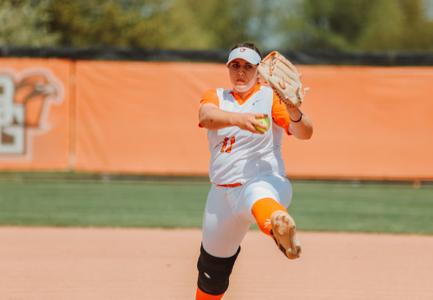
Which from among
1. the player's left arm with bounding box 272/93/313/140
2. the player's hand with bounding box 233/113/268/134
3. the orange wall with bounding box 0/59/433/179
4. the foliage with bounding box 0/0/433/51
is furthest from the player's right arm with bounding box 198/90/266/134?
the foliage with bounding box 0/0/433/51

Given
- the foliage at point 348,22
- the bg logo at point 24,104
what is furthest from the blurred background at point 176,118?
the foliage at point 348,22

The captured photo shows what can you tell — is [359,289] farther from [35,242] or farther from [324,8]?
[324,8]

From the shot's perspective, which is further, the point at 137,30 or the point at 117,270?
the point at 137,30

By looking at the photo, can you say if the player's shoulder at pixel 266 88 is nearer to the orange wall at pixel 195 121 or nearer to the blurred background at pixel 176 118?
the blurred background at pixel 176 118

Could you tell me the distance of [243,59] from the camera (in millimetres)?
5352

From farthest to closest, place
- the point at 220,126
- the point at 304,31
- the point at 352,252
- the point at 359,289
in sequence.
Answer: the point at 304,31 < the point at 352,252 < the point at 359,289 < the point at 220,126

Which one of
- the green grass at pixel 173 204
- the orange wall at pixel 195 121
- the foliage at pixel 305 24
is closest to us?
the green grass at pixel 173 204

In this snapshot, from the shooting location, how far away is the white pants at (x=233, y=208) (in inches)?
207

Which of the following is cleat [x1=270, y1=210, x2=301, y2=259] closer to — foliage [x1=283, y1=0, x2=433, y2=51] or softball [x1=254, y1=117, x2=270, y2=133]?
softball [x1=254, y1=117, x2=270, y2=133]

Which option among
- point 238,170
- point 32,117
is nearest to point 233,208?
point 238,170

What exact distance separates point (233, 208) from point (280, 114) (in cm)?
63

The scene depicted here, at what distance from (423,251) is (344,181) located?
281 inches

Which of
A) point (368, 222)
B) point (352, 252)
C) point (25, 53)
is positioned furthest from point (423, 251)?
point (25, 53)

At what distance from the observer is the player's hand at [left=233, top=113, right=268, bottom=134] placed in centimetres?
498
